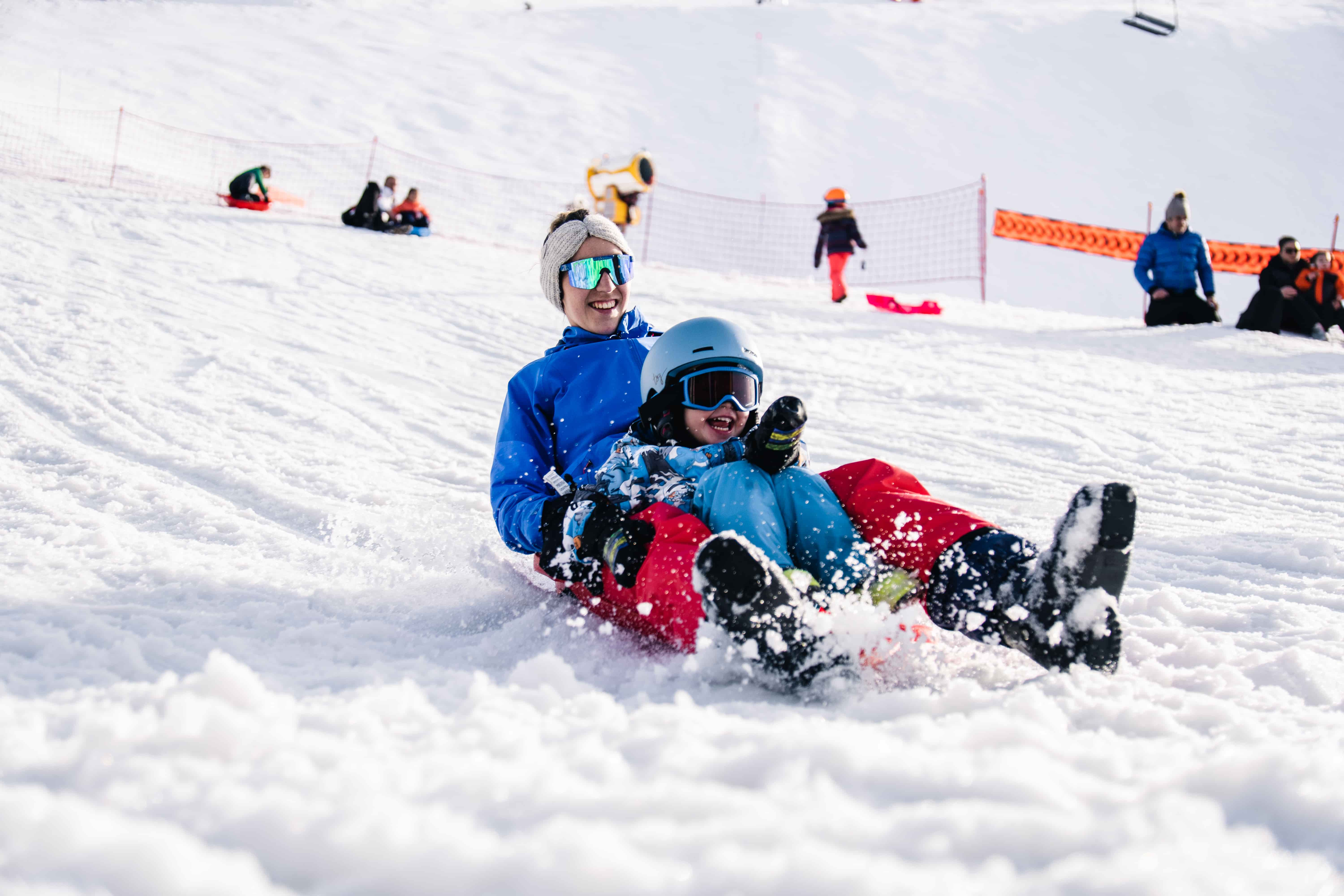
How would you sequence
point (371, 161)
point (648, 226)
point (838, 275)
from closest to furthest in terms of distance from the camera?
point (838, 275) < point (648, 226) < point (371, 161)

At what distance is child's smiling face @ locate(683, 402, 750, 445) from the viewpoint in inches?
90.8

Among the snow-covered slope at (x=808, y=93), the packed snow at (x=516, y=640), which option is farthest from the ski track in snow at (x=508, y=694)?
the snow-covered slope at (x=808, y=93)

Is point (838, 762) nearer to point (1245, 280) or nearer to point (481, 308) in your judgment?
point (481, 308)

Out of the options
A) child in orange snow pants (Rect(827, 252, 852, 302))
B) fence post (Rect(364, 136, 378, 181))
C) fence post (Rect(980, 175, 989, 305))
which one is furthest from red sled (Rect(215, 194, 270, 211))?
fence post (Rect(980, 175, 989, 305))

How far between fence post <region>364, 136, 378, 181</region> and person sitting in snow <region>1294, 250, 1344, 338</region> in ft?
44.6

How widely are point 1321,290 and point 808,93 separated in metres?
17.1

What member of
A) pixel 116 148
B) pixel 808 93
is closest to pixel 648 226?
pixel 116 148

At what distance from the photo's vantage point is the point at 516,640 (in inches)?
78.7

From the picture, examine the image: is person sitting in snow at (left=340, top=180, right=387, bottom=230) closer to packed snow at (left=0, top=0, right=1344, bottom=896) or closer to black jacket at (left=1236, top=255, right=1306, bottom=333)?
packed snow at (left=0, top=0, right=1344, bottom=896)

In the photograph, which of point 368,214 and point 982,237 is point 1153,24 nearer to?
point 982,237

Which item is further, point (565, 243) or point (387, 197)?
point (387, 197)

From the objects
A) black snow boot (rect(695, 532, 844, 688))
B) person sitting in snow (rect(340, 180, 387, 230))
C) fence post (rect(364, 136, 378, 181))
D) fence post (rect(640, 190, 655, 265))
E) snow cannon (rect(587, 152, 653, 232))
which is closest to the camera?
black snow boot (rect(695, 532, 844, 688))

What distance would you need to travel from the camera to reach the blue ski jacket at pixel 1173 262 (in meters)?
8.09

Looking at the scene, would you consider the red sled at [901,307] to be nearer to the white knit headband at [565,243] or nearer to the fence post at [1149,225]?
the white knit headband at [565,243]
